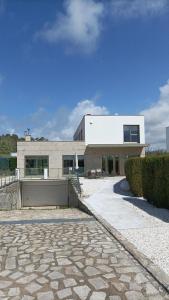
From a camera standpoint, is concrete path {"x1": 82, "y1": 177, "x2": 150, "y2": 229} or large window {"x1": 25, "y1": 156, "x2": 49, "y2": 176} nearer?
concrete path {"x1": 82, "y1": 177, "x2": 150, "y2": 229}

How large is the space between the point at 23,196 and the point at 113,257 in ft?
74.8

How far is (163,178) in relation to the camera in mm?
11867

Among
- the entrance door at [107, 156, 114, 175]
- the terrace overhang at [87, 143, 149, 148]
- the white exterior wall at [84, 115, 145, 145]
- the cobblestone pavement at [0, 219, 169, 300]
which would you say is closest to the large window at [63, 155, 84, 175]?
the terrace overhang at [87, 143, 149, 148]

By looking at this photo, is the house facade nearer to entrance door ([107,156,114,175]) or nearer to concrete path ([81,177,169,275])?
entrance door ([107,156,114,175])

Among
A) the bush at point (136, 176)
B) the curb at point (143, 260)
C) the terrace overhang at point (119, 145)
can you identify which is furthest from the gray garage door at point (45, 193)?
the curb at point (143, 260)

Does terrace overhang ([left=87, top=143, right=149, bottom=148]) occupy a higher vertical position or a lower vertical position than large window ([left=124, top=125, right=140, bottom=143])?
lower

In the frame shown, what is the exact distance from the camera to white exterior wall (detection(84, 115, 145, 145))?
36.2 metres

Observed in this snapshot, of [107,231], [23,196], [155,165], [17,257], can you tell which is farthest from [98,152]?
[17,257]

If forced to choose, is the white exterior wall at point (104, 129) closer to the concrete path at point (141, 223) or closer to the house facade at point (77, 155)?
the house facade at point (77, 155)

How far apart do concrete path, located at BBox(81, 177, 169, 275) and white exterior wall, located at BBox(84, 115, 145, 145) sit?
2146cm

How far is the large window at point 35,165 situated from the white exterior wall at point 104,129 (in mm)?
5465

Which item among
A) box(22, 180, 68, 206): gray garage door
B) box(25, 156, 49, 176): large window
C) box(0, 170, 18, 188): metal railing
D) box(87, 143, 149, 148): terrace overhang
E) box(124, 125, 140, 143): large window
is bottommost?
box(22, 180, 68, 206): gray garage door

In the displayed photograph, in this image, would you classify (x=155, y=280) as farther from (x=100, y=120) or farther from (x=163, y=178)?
(x=100, y=120)

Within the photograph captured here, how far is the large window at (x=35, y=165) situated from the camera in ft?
113
